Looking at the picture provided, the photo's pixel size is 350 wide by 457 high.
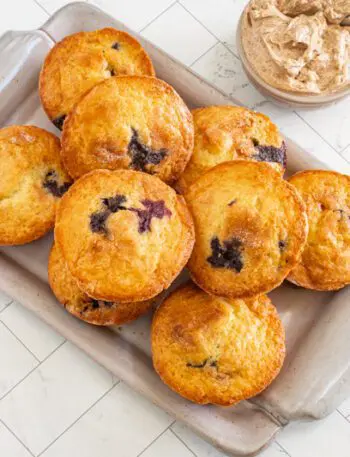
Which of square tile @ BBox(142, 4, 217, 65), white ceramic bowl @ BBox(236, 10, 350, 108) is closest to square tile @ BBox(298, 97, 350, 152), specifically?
white ceramic bowl @ BBox(236, 10, 350, 108)

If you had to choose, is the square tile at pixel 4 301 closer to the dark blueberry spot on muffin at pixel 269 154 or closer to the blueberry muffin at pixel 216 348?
the blueberry muffin at pixel 216 348

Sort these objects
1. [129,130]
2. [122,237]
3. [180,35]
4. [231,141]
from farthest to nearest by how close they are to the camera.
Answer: [180,35] → [231,141] → [129,130] → [122,237]

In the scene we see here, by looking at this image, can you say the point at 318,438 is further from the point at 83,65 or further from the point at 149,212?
the point at 83,65

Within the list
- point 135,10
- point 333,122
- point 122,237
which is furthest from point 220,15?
point 122,237

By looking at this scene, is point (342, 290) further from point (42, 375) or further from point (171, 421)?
point (42, 375)

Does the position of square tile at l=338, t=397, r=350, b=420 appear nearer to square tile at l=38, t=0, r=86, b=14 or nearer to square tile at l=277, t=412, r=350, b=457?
square tile at l=277, t=412, r=350, b=457
